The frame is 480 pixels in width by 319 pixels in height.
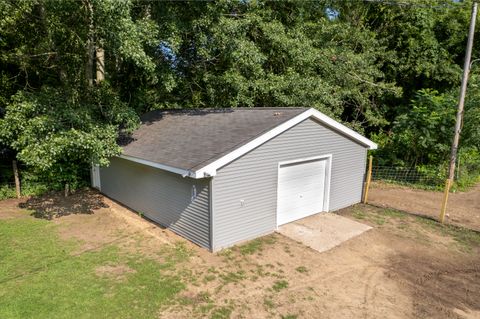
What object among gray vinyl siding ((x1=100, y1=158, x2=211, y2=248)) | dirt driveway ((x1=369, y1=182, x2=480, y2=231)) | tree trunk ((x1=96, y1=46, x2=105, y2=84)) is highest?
tree trunk ((x1=96, y1=46, x2=105, y2=84))

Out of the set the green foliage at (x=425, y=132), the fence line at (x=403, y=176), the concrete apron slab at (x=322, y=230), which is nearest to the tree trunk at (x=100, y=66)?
the concrete apron slab at (x=322, y=230)

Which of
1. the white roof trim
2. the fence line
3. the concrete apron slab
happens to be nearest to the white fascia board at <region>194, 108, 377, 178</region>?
the white roof trim

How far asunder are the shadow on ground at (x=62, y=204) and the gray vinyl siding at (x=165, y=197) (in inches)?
34.4

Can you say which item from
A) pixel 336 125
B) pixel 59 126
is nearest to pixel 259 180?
pixel 336 125

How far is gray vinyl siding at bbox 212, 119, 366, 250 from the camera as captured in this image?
7.34 metres

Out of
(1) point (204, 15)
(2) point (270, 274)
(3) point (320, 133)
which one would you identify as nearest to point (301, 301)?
(2) point (270, 274)

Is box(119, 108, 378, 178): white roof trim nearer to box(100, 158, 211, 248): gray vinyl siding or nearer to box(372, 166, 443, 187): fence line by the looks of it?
box(100, 158, 211, 248): gray vinyl siding

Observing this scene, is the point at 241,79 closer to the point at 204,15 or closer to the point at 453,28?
the point at 204,15

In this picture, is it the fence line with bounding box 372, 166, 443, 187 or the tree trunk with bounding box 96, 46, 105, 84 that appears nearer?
the tree trunk with bounding box 96, 46, 105, 84

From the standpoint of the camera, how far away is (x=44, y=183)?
40.8 feet

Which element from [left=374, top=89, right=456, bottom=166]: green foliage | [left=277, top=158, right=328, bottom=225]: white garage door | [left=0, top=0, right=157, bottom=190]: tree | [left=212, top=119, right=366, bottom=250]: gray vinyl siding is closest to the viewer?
[left=212, top=119, right=366, bottom=250]: gray vinyl siding

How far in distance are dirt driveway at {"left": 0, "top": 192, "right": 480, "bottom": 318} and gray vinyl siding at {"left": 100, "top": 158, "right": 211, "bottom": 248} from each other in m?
0.39

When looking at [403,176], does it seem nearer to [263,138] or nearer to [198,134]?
[263,138]

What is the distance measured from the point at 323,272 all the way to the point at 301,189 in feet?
9.99
